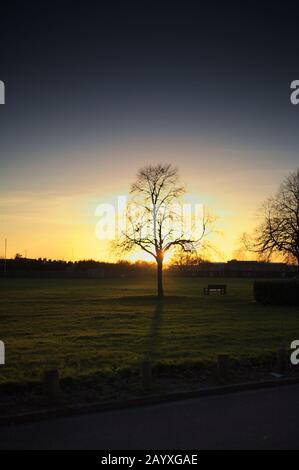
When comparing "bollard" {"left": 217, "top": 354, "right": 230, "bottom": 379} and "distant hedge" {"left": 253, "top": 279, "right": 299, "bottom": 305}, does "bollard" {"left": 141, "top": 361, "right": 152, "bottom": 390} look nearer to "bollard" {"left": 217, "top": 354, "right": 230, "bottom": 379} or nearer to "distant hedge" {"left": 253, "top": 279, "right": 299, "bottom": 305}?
"bollard" {"left": 217, "top": 354, "right": 230, "bottom": 379}

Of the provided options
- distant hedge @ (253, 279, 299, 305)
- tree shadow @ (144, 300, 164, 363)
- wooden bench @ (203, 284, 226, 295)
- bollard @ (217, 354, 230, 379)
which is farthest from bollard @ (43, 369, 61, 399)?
wooden bench @ (203, 284, 226, 295)

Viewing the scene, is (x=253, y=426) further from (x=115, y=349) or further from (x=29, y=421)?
(x=115, y=349)

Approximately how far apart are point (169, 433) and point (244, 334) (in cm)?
918

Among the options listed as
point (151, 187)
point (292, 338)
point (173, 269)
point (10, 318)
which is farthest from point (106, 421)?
point (173, 269)

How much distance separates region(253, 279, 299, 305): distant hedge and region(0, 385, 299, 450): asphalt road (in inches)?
731

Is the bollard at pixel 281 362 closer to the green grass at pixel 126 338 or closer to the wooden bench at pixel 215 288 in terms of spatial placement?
the green grass at pixel 126 338

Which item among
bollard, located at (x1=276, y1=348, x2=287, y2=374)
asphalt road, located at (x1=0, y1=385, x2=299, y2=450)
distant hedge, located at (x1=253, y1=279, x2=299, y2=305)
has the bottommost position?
asphalt road, located at (x1=0, y1=385, x2=299, y2=450)

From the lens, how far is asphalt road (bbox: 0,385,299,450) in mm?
5746

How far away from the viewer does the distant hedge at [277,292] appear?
2517 cm

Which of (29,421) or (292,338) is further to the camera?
(292,338)

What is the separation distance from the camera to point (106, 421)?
21.6ft

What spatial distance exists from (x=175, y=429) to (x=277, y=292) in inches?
827

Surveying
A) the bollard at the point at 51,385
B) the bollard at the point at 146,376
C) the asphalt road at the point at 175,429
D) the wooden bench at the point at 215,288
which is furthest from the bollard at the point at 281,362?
the wooden bench at the point at 215,288

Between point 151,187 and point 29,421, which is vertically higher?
point 151,187
